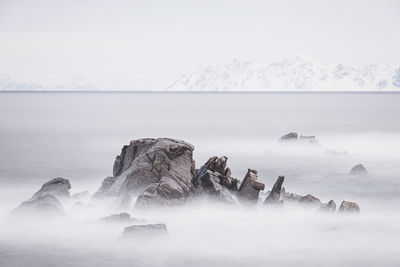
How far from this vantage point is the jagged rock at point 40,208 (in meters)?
26.6

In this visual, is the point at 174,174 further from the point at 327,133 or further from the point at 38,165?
the point at 327,133

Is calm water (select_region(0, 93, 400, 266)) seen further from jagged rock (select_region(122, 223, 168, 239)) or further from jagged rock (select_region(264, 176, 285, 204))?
jagged rock (select_region(264, 176, 285, 204))

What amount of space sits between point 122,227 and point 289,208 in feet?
29.2

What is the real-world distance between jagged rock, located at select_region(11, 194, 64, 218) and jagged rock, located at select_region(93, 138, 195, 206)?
2968 millimetres

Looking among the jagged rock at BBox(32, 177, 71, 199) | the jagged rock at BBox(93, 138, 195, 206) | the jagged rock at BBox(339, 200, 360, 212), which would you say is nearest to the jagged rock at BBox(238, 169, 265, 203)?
the jagged rock at BBox(93, 138, 195, 206)

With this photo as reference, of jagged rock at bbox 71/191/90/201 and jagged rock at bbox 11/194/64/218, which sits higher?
jagged rock at bbox 71/191/90/201

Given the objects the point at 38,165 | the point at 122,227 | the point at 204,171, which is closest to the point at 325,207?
the point at 204,171

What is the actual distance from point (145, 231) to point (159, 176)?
5313mm

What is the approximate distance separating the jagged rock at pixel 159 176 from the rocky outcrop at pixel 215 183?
52 centimetres

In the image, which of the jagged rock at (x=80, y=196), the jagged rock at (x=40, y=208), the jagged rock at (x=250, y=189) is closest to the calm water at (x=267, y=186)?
the jagged rock at (x=250, y=189)

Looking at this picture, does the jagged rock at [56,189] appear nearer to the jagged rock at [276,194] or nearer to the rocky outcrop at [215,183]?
the rocky outcrop at [215,183]

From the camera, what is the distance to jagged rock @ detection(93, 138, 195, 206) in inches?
1083

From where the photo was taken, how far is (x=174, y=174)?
2850cm

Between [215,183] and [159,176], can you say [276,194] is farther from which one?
[159,176]
